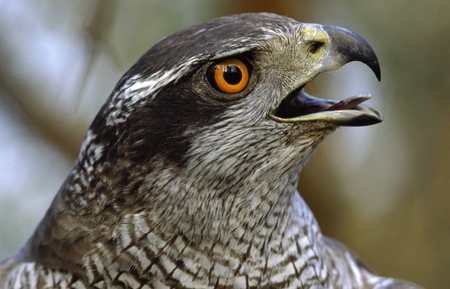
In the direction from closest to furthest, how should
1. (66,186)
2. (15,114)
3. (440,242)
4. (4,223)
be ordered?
(66,186)
(15,114)
(4,223)
(440,242)

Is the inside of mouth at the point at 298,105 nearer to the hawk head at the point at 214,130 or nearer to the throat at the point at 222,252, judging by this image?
the hawk head at the point at 214,130

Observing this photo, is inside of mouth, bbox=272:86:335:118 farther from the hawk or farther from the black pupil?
the black pupil

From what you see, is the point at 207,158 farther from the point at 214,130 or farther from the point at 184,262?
the point at 184,262

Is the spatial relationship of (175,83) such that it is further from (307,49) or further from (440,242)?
(440,242)

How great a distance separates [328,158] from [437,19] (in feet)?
6.67

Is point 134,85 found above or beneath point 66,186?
above

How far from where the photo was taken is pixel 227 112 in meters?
2.32

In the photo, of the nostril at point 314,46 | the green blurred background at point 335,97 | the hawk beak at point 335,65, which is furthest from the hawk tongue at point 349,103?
the green blurred background at point 335,97

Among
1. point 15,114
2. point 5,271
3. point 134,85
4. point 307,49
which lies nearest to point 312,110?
point 307,49

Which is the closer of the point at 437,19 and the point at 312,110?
the point at 312,110

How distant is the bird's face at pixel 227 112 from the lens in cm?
230

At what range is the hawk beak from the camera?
2.29 meters

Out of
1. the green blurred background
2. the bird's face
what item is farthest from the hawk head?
the green blurred background

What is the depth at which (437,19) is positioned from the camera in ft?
21.7
